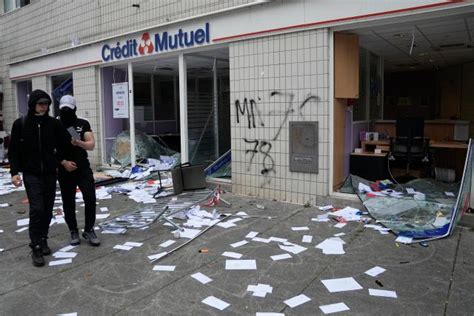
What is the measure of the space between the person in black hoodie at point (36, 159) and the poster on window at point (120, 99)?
210 inches

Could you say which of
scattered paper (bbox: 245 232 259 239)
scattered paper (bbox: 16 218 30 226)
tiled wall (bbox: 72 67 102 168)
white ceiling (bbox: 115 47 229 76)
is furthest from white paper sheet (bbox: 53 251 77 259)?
tiled wall (bbox: 72 67 102 168)

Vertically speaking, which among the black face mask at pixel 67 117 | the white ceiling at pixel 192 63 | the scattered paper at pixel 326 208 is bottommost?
the scattered paper at pixel 326 208

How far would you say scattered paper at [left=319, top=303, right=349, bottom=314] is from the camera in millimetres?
3270

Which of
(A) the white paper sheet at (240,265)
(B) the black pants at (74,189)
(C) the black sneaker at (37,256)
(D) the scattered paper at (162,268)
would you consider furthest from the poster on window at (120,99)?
(A) the white paper sheet at (240,265)

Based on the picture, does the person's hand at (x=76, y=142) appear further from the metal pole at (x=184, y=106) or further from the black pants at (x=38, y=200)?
the metal pole at (x=184, y=106)

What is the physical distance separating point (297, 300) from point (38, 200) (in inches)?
109

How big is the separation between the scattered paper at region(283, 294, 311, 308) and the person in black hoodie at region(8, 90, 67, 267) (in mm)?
2521

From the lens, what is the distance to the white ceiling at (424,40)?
628 cm

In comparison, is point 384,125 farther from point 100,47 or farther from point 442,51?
point 100,47

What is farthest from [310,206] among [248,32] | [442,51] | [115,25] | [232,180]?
[115,25]

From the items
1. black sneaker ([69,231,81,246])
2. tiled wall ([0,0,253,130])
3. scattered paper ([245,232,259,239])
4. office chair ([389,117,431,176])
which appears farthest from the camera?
tiled wall ([0,0,253,130])

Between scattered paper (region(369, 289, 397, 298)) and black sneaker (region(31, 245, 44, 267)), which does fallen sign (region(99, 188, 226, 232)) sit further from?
scattered paper (region(369, 289, 397, 298))

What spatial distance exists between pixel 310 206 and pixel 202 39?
3.49 metres

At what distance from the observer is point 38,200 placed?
14.4 ft
